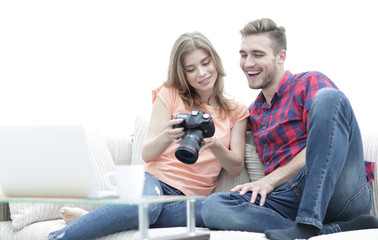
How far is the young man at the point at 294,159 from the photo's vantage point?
170 centimetres

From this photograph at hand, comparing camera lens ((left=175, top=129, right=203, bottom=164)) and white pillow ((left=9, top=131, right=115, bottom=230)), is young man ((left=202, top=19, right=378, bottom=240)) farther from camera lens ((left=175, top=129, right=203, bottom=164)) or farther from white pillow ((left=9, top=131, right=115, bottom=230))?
white pillow ((left=9, top=131, right=115, bottom=230))

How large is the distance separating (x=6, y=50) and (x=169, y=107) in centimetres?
134

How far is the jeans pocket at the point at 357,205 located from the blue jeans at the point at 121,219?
0.52 metres

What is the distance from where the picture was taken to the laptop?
4.31 ft

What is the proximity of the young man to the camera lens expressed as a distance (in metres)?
0.29

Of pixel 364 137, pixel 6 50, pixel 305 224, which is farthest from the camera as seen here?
pixel 6 50

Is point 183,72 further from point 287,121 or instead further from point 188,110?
point 287,121

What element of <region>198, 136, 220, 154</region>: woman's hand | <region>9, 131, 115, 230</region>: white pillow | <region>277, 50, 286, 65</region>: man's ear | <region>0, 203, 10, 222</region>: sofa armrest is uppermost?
<region>277, 50, 286, 65</region>: man's ear

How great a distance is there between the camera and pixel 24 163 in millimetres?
1388

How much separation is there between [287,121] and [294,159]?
0.16 m

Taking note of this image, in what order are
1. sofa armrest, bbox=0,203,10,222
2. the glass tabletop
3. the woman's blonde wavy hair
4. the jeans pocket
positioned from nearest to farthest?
the glass tabletop, the jeans pocket, the woman's blonde wavy hair, sofa armrest, bbox=0,203,10,222

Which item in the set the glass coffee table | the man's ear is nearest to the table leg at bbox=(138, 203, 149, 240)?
the glass coffee table

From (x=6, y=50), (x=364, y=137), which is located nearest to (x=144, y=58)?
(x=6, y=50)

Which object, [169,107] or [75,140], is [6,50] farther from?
[75,140]
